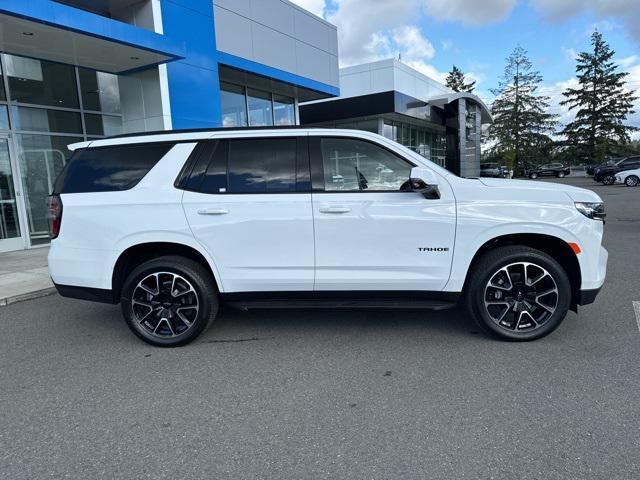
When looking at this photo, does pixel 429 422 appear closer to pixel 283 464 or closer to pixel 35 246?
pixel 283 464

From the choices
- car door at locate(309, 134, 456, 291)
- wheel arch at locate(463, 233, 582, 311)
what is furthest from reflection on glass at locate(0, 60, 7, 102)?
wheel arch at locate(463, 233, 582, 311)

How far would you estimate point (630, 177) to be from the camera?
95.8 feet

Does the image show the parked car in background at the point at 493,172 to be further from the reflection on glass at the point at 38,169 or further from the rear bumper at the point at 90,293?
the rear bumper at the point at 90,293

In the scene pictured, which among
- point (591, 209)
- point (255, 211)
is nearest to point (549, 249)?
point (591, 209)

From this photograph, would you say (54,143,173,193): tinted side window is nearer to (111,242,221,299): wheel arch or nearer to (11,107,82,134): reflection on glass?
(111,242,221,299): wheel arch

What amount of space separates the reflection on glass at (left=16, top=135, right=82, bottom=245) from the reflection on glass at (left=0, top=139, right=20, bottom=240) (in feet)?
0.87

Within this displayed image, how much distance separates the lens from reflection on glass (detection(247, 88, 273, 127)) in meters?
15.0

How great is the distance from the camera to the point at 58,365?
403cm

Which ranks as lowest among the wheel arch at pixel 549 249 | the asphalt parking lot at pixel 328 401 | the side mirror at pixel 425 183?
the asphalt parking lot at pixel 328 401

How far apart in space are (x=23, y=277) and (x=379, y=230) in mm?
6462

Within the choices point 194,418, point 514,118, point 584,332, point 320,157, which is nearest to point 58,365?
point 194,418

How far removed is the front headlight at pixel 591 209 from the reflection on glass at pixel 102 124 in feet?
36.6

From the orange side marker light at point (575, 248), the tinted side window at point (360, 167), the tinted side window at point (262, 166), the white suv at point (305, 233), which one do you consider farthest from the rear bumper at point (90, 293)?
the orange side marker light at point (575, 248)

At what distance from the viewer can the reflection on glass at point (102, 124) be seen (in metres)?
11.5
